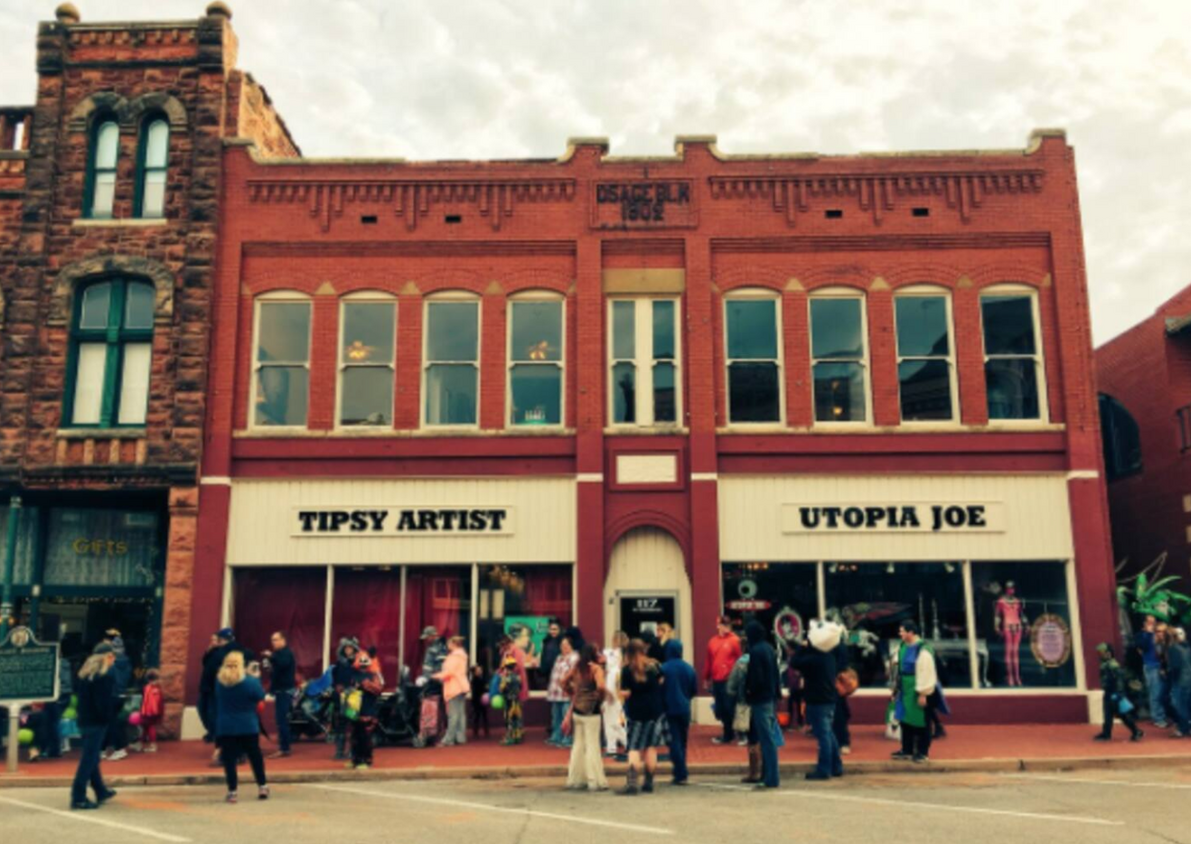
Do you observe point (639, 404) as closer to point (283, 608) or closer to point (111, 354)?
point (283, 608)

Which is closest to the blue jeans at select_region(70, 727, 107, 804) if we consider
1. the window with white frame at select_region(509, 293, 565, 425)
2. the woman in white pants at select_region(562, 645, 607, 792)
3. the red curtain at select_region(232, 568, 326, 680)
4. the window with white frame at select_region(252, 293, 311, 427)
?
the woman in white pants at select_region(562, 645, 607, 792)

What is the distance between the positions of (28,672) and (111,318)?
7.17m

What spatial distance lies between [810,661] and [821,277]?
8677mm

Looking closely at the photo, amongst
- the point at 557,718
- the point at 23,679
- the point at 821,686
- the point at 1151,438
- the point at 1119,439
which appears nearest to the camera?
the point at 821,686

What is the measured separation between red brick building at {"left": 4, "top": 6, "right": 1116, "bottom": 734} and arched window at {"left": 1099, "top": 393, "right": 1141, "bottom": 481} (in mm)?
5760

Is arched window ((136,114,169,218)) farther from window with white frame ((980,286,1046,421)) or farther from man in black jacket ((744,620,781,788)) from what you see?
window with white frame ((980,286,1046,421))

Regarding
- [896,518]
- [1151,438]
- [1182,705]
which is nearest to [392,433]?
[896,518]

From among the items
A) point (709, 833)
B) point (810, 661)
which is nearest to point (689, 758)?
point (810, 661)

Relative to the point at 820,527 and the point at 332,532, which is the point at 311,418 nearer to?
the point at 332,532

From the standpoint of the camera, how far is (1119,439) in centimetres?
2338

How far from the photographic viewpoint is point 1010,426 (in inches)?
705

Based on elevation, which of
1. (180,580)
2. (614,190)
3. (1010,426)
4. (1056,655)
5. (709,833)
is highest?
(614,190)

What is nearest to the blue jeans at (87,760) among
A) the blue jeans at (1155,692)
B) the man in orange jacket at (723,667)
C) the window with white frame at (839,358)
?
the man in orange jacket at (723,667)

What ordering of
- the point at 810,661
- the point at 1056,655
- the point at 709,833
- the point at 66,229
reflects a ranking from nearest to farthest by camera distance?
1. the point at 709,833
2. the point at 810,661
3. the point at 1056,655
4. the point at 66,229
